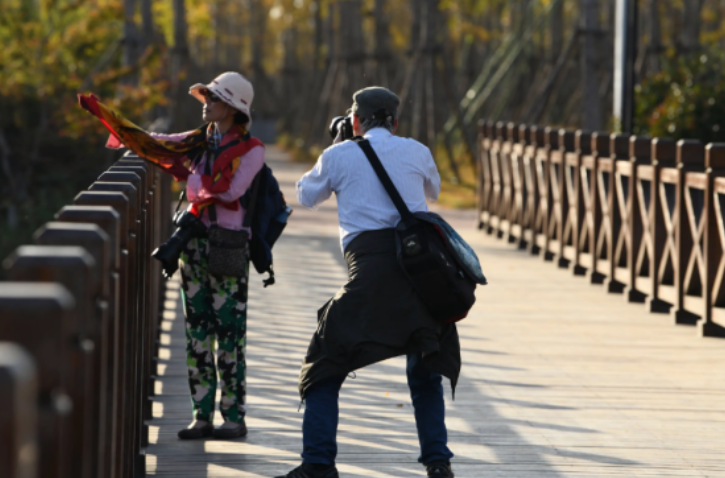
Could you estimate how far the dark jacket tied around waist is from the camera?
4.48 meters

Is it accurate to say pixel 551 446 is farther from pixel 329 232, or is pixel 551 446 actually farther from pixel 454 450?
pixel 329 232

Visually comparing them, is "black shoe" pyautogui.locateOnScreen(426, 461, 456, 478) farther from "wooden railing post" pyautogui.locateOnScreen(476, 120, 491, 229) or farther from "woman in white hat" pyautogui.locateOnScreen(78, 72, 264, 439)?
"wooden railing post" pyautogui.locateOnScreen(476, 120, 491, 229)

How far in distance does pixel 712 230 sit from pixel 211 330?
13.5 ft

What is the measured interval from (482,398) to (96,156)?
1251 cm

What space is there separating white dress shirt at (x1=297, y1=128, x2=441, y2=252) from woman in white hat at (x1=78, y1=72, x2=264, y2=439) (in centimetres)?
66

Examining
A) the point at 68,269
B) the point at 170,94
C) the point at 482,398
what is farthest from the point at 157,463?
the point at 170,94

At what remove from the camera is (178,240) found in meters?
5.19

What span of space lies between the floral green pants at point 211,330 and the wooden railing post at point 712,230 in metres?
3.92

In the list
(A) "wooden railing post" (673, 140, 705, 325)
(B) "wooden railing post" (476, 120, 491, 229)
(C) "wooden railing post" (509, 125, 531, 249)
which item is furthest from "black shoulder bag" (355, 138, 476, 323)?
(B) "wooden railing post" (476, 120, 491, 229)

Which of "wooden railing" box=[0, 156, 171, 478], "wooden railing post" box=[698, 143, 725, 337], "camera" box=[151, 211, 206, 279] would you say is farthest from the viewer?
"wooden railing post" box=[698, 143, 725, 337]

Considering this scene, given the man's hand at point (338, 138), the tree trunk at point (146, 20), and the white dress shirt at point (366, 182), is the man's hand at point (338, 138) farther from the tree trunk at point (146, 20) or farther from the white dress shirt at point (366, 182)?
the tree trunk at point (146, 20)

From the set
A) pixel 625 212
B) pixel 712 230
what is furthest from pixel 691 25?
pixel 712 230

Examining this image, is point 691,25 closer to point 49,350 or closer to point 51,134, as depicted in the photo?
point 51,134

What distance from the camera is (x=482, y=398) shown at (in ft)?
21.2
